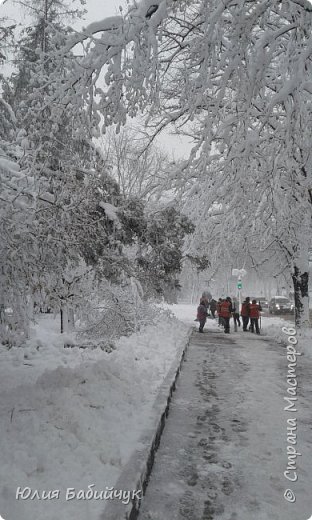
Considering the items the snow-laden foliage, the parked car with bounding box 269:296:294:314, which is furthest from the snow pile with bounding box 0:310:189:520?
the parked car with bounding box 269:296:294:314

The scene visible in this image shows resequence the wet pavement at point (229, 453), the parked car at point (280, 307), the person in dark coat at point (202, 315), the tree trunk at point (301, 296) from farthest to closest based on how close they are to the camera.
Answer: the parked car at point (280, 307) → the person in dark coat at point (202, 315) → the tree trunk at point (301, 296) → the wet pavement at point (229, 453)

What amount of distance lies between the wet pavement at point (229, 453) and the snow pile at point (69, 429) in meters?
0.48

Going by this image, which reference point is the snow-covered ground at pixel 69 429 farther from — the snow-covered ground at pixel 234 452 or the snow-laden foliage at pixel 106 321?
the snow-laden foliage at pixel 106 321

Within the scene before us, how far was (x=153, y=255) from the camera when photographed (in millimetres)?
9711

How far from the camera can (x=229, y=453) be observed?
537cm

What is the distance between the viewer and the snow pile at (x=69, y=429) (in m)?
3.85

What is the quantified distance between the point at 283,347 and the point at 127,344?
6049mm

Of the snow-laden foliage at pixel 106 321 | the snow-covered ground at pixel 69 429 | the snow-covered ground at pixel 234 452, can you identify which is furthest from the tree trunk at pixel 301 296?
the snow-covered ground at pixel 69 429

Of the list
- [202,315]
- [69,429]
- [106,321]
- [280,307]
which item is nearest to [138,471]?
[69,429]

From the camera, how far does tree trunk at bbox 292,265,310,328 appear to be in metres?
16.7

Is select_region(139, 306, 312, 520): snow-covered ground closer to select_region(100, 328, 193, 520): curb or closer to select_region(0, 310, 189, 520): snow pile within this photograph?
select_region(100, 328, 193, 520): curb

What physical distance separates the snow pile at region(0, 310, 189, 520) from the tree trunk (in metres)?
9.18

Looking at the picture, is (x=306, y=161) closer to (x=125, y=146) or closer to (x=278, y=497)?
(x=278, y=497)

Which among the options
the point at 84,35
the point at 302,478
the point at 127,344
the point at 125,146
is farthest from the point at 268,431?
the point at 125,146
